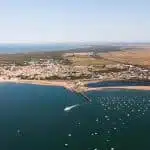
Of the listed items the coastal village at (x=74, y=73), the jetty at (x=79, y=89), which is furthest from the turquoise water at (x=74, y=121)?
the coastal village at (x=74, y=73)

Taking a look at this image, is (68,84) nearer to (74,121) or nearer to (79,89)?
(79,89)

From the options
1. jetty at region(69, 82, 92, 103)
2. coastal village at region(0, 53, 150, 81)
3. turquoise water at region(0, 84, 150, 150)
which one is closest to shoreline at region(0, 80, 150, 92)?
jetty at region(69, 82, 92, 103)

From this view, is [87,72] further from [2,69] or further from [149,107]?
[149,107]

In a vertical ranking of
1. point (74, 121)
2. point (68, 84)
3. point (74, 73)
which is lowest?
point (74, 121)

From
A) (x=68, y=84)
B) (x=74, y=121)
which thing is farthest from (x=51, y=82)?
(x=74, y=121)

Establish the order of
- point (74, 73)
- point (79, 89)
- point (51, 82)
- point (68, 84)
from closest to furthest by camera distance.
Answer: point (79, 89) → point (68, 84) → point (51, 82) → point (74, 73)

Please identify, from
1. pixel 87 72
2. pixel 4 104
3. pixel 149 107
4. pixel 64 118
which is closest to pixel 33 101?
pixel 4 104

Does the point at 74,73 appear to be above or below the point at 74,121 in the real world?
above

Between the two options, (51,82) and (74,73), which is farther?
(74,73)
